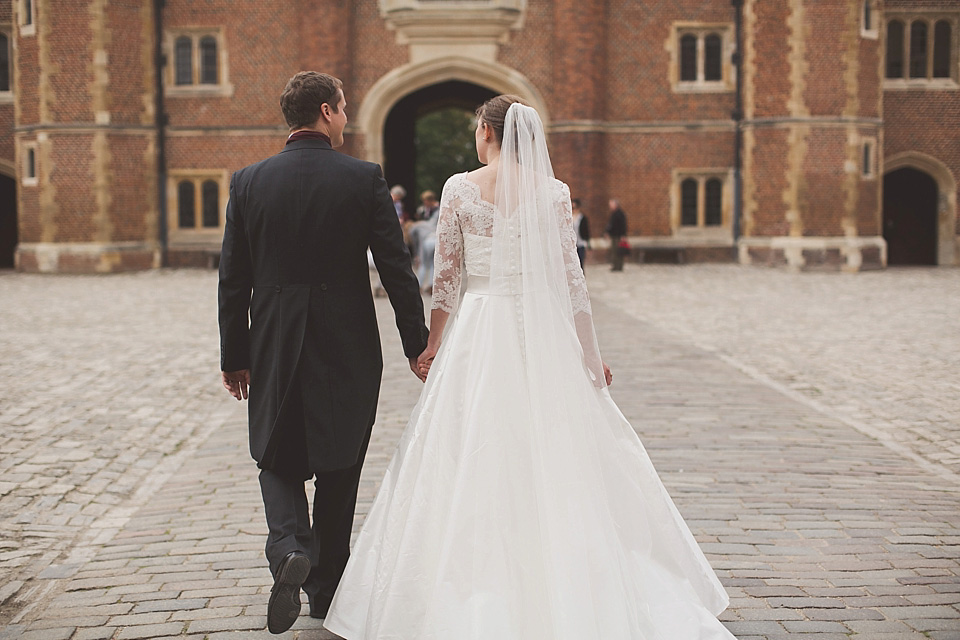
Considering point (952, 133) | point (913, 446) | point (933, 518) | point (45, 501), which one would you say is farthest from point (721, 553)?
point (952, 133)

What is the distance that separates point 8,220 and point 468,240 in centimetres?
2554

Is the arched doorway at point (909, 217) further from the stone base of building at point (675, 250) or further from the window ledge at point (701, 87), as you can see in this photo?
the window ledge at point (701, 87)

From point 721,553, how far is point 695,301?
1106 centimetres

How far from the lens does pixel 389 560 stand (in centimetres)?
331

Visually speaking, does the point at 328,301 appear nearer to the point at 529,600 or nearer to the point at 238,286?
the point at 238,286

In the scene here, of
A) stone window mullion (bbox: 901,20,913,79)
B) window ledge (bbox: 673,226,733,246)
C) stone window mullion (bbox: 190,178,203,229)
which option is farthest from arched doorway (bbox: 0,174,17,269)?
stone window mullion (bbox: 901,20,913,79)

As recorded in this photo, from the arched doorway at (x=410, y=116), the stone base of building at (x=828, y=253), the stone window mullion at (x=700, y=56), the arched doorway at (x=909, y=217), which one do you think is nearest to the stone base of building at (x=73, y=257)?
the arched doorway at (x=410, y=116)

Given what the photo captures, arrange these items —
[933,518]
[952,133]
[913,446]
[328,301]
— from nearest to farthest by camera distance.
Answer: [328,301], [933,518], [913,446], [952,133]

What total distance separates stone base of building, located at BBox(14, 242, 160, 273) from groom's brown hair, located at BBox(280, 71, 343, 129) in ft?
63.5

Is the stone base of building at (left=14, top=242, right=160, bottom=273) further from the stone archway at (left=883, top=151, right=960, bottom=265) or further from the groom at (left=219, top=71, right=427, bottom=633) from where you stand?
the groom at (left=219, top=71, right=427, bottom=633)

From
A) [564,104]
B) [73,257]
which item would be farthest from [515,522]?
[73,257]

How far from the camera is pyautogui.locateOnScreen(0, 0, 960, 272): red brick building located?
21.4m

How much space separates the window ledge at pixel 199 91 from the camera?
22859 millimetres

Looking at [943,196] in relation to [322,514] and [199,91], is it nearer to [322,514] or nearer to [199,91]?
[199,91]
